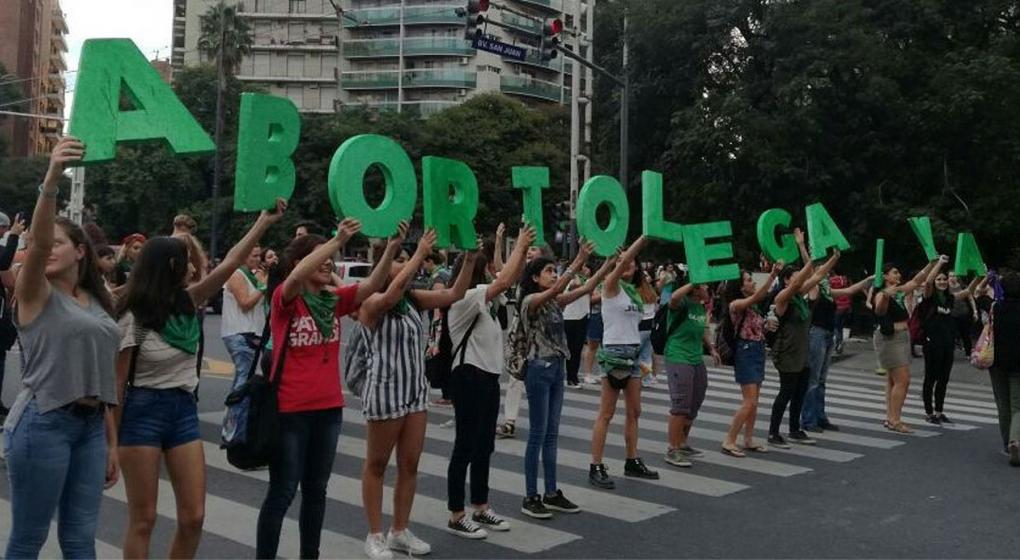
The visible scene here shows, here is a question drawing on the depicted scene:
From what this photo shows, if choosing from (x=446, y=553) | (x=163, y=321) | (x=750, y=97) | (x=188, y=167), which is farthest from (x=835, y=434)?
(x=188, y=167)

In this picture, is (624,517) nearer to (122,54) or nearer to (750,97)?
(122,54)

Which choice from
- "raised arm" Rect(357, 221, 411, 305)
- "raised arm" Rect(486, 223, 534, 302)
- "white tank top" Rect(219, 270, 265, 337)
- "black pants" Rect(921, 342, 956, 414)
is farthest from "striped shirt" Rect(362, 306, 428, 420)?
"black pants" Rect(921, 342, 956, 414)

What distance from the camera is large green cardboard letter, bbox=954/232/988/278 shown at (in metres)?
10.9

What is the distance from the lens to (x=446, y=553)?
17.9ft

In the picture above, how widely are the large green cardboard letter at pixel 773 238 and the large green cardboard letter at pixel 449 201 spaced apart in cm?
346

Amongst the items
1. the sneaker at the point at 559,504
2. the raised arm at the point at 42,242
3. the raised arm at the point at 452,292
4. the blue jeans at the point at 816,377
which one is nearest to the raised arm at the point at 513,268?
the raised arm at the point at 452,292

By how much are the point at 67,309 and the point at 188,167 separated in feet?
Result: 149

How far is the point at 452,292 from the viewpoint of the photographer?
541cm

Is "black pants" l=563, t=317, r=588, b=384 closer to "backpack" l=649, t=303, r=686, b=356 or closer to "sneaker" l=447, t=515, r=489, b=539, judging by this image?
"backpack" l=649, t=303, r=686, b=356

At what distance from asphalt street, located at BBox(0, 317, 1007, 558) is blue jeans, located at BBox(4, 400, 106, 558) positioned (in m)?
1.75

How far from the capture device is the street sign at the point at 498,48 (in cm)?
1684

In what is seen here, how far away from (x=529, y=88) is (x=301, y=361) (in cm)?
6946

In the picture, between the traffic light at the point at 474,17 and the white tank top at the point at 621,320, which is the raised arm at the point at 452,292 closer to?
the white tank top at the point at 621,320

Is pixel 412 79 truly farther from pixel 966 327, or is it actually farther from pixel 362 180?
pixel 362 180
